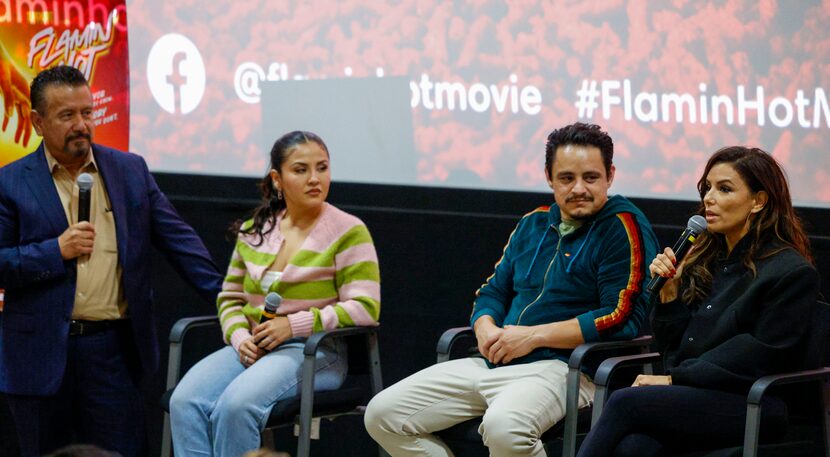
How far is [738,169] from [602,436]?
0.82 meters

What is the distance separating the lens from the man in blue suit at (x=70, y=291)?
3.88 m

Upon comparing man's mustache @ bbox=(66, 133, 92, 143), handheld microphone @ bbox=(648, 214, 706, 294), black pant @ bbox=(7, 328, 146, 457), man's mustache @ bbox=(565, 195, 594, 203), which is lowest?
black pant @ bbox=(7, 328, 146, 457)

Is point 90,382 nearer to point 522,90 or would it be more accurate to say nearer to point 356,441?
point 356,441

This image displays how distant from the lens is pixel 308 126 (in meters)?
4.80

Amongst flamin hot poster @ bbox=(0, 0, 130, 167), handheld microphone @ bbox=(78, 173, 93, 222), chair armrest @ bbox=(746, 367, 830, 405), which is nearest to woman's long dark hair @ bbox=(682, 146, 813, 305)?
chair armrest @ bbox=(746, 367, 830, 405)

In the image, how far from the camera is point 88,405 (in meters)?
3.95

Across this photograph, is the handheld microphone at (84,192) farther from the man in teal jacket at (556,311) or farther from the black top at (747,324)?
the black top at (747,324)

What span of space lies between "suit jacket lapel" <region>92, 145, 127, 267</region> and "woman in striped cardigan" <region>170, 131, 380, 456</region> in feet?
1.20

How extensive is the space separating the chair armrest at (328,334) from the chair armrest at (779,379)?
4.12 feet

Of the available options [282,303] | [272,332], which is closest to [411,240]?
[282,303]

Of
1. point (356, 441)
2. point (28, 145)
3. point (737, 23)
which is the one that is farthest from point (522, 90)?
point (28, 145)

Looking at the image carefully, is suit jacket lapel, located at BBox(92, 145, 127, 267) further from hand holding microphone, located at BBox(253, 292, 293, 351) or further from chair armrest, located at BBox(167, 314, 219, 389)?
hand holding microphone, located at BBox(253, 292, 293, 351)

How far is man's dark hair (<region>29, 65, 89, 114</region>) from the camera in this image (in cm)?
395

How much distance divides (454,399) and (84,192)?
1.26m
